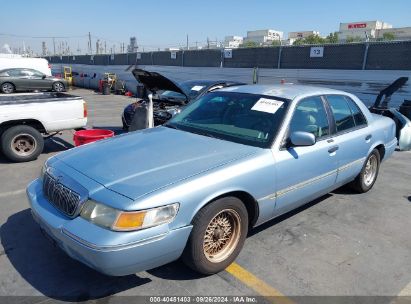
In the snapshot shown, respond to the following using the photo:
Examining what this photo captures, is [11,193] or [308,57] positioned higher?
[308,57]

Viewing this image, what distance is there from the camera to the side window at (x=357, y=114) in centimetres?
473

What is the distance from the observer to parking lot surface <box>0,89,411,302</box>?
2.93 meters

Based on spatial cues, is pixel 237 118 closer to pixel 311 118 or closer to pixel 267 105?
pixel 267 105

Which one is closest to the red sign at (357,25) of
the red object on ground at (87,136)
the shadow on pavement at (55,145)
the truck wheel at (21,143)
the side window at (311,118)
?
the shadow on pavement at (55,145)

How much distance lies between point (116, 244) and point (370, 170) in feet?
13.7

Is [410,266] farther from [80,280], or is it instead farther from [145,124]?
[145,124]

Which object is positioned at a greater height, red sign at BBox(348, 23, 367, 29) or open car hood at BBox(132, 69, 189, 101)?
red sign at BBox(348, 23, 367, 29)

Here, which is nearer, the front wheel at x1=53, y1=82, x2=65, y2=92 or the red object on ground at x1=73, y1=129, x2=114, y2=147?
the red object on ground at x1=73, y1=129, x2=114, y2=147

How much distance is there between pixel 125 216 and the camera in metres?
2.50

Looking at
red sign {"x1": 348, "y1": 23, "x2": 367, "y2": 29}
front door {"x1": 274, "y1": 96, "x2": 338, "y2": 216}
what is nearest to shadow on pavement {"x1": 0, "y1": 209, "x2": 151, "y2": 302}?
front door {"x1": 274, "y1": 96, "x2": 338, "y2": 216}

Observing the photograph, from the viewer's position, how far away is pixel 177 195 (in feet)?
8.64

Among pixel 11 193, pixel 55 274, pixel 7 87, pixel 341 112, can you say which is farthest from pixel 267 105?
pixel 7 87

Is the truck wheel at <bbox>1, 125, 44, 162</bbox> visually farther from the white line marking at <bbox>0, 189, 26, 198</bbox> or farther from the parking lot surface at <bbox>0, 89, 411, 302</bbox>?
the parking lot surface at <bbox>0, 89, 411, 302</bbox>

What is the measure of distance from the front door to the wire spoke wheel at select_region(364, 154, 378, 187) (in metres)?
1.22
